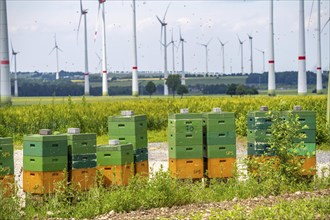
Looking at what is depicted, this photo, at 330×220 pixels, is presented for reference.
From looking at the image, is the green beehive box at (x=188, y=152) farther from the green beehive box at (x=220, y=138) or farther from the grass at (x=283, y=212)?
the grass at (x=283, y=212)

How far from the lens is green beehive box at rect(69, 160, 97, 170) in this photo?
49.2 ft

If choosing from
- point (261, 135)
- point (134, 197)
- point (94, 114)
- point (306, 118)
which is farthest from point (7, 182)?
point (94, 114)

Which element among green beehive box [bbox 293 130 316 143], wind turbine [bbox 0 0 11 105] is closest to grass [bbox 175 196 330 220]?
green beehive box [bbox 293 130 316 143]

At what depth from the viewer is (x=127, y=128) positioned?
56.2ft

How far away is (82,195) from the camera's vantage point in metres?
14.7

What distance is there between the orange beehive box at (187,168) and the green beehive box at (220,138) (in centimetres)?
48

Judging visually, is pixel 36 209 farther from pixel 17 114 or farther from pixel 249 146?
pixel 17 114

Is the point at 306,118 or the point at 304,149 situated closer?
the point at 304,149

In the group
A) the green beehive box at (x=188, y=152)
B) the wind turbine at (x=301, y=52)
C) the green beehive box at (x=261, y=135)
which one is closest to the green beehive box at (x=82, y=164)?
the green beehive box at (x=188, y=152)

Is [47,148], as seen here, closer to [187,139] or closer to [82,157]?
[82,157]

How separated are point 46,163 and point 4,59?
3087 cm

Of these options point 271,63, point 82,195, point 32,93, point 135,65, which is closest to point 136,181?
point 82,195

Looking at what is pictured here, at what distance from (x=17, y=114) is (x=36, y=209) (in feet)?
76.4

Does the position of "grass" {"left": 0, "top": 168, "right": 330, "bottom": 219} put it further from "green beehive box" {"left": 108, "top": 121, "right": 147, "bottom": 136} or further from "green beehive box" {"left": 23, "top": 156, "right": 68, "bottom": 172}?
"green beehive box" {"left": 108, "top": 121, "right": 147, "bottom": 136}
